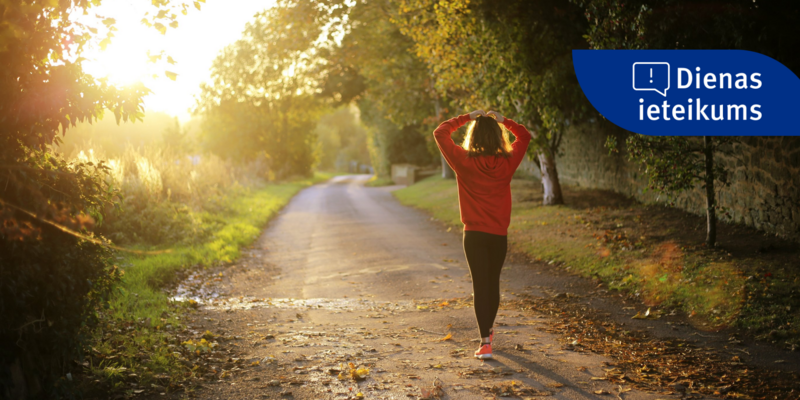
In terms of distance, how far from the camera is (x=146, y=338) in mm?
5973

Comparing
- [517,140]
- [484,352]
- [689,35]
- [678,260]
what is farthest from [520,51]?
[484,352]

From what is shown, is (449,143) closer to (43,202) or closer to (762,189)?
(43,202)

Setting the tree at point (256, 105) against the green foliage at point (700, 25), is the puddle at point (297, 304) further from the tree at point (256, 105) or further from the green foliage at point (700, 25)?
the tree at point (256, 105)

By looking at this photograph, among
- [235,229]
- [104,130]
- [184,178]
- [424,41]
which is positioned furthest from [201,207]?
[104,130]

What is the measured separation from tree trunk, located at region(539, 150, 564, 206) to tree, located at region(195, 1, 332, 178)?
25127mm

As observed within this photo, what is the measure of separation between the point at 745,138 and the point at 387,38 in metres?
15.6

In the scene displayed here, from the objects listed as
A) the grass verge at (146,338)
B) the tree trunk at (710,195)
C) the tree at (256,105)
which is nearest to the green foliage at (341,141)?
the tree at (256,105)

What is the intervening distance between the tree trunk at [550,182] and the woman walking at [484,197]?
39.6 feet

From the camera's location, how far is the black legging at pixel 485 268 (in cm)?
551

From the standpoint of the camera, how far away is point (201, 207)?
17.3 metres

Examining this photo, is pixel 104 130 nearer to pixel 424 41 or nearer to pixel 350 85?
pixel 350 85

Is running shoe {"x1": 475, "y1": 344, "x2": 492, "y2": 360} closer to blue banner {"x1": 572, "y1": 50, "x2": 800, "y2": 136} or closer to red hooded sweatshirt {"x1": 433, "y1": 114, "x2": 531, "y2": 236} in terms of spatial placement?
red hooded sweatshirt {"x1": 433, "y1": 114, "x2": 531, "y2": 236}

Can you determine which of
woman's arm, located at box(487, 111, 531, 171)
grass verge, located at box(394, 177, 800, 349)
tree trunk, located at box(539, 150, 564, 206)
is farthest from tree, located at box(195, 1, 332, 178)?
woman's arm, located at box(487, 111, 531, 171)

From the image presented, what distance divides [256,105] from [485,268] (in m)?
42.0
